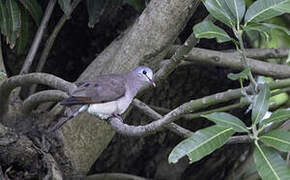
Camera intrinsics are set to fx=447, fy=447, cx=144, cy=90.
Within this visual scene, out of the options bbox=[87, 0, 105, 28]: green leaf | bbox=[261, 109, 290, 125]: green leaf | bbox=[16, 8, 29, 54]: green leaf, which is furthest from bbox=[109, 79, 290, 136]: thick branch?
bbox=[16, 8, 29, 54]: green leaf

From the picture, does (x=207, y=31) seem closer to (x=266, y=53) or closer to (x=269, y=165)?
(x=269, y=165)

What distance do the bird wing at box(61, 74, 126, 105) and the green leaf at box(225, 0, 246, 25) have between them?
102 centimetres

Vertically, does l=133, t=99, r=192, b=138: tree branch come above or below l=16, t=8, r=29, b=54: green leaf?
below

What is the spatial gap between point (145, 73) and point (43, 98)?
0.71 metres

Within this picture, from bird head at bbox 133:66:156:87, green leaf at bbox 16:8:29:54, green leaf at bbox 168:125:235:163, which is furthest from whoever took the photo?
green leaf at bbox 16:8:29:54

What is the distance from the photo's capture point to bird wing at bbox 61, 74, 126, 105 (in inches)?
108

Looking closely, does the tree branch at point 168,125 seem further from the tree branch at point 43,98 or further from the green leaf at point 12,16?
the green leaf at point 12,16

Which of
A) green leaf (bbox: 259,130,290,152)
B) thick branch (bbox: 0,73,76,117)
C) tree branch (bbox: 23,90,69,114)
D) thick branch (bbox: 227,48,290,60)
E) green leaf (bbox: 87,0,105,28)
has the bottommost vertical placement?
thick branch (bbox: 227,48,290,60)

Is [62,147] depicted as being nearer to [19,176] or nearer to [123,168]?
[19,176]

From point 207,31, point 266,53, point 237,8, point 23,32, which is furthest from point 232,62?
point 23,32

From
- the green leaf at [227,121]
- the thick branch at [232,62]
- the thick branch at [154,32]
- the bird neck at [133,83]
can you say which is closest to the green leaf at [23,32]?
the thick branch at [154,32]

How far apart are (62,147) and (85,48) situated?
1288 millimetres

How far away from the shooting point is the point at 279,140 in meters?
1.90

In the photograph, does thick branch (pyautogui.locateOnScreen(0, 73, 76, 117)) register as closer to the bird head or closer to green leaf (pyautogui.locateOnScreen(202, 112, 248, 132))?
the bird head
